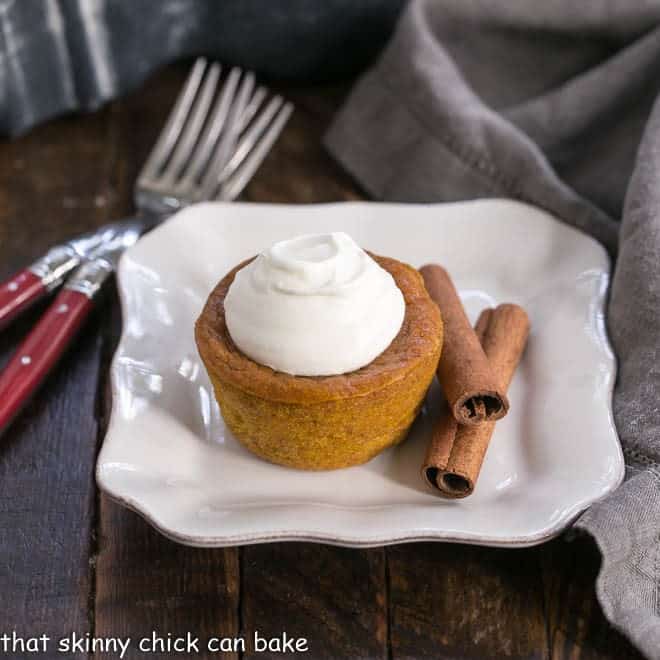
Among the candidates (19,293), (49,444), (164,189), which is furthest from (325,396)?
(164,189)

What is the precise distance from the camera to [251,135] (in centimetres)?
239

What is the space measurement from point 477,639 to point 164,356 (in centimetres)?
72

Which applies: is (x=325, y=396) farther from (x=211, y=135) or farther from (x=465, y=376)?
(x=211, y=135)

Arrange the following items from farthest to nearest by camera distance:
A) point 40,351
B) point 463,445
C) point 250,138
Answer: point 250,138, point 40,351, point 463,445

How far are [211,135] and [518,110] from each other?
0.72 metres

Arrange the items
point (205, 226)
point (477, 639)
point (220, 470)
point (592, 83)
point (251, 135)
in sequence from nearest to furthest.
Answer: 1. point (477, 639)
2. point (220, 470)
3. point (205, 226)
4. point (592, 83)
5. point (251, 135)

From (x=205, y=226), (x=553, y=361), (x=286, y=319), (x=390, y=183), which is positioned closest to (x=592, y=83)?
(x=390, y=183)

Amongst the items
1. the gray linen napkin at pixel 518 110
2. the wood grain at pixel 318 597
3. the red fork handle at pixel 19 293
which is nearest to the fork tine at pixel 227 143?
the gray linen napkin at pixel 518 110

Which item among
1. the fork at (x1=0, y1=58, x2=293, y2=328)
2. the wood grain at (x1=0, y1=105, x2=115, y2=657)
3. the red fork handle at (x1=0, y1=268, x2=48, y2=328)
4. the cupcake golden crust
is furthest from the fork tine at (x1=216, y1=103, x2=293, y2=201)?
the cupcake golden crust

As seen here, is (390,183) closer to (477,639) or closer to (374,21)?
(374,21)

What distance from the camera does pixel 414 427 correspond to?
1.72 meters

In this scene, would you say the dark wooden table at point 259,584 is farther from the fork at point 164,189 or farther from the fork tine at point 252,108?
the fork tine at point 252,108

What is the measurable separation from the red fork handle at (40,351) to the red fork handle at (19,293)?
44mm

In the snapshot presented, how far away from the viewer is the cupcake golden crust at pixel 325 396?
149 centimetres
